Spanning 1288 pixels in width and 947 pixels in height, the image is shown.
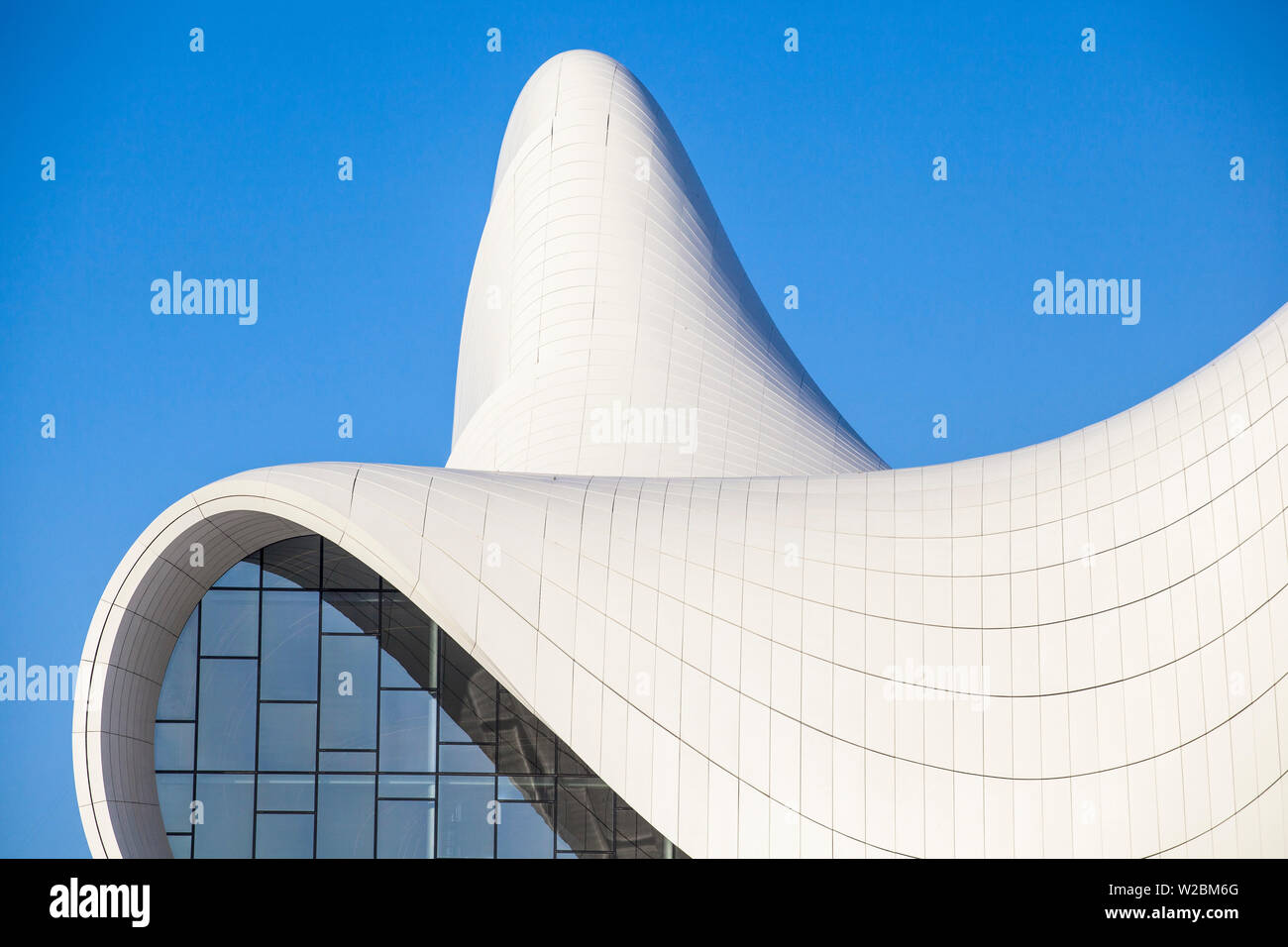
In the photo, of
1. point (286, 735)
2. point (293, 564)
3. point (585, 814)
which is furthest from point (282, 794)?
point (585, 814)

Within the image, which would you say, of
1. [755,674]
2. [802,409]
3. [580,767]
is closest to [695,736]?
[755,674]

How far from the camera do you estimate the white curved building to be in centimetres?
1423

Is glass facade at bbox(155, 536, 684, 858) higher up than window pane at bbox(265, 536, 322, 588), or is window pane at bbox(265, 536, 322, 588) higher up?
window pane at bbox(265, 536, 322, 588)

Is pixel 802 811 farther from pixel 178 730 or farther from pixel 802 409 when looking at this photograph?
pixel 802 409

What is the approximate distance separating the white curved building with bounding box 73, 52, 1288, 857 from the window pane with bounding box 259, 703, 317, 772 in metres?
0.07

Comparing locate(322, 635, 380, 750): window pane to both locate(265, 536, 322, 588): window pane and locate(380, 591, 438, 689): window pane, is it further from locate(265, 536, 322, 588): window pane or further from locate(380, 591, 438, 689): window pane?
locate(265, 536, 322, 588): window pane

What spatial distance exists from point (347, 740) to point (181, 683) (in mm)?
2680

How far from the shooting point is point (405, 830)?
734 inches

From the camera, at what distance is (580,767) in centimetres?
1873

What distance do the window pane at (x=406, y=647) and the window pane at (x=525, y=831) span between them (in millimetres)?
2287
